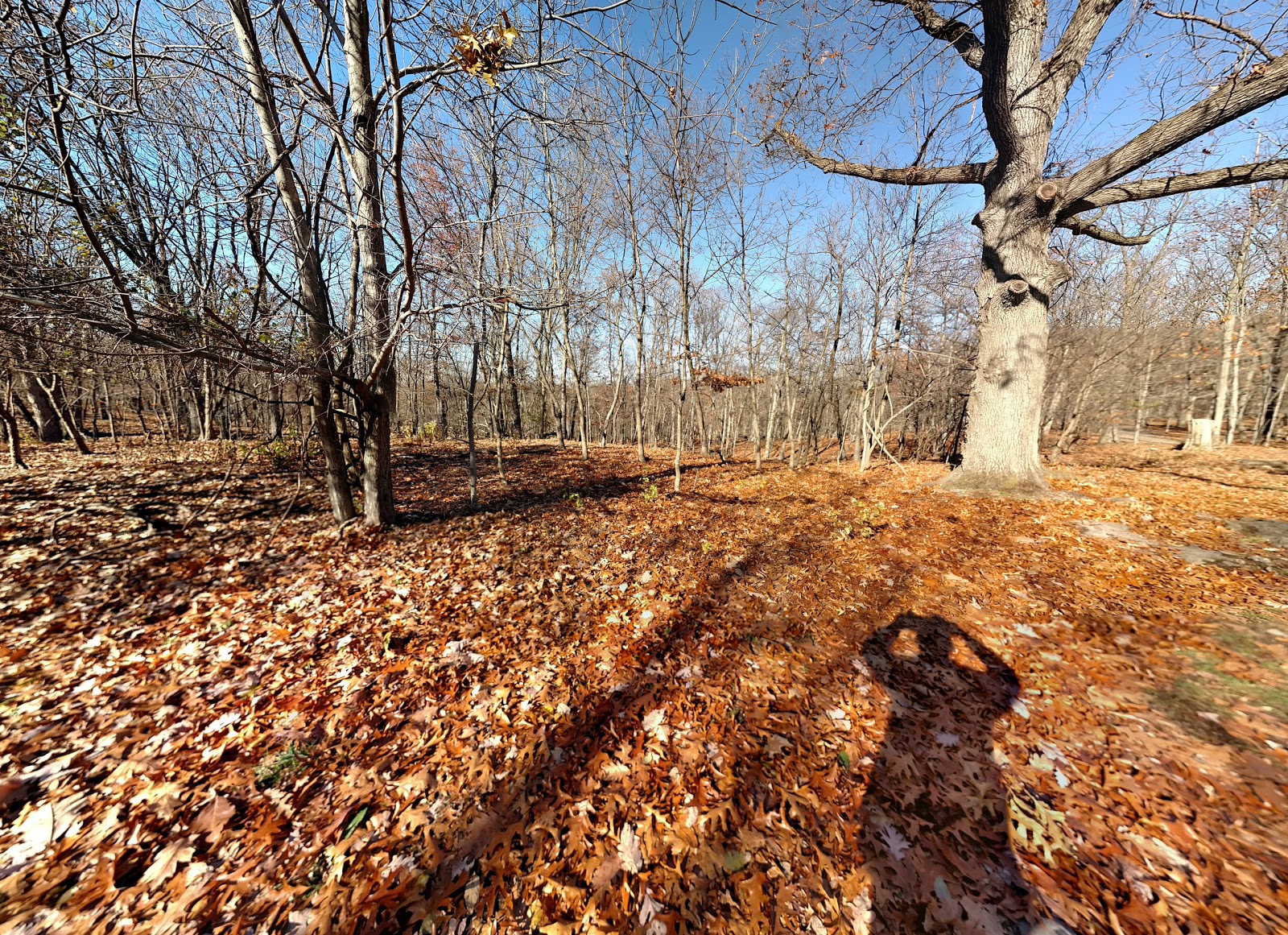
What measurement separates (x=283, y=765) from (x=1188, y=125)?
11345 mm

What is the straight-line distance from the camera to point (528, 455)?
1323 cm

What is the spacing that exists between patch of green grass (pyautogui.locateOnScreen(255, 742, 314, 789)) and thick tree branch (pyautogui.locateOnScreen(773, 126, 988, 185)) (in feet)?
34.5

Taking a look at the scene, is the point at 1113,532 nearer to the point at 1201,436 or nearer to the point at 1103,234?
the point at 1103,234

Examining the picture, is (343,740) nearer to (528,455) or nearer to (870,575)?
(870,575)

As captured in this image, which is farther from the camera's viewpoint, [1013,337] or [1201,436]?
[1201,436]

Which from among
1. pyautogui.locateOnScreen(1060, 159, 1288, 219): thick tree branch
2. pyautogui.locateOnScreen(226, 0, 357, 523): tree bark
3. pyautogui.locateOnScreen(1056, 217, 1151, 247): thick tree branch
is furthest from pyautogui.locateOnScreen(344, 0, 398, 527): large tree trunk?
pyautogui.locateOnScreen(1056, 217, 1151, 247): thick tree branch

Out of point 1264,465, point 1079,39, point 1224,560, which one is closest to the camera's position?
point 1224,560

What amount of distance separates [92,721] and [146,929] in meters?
1.83

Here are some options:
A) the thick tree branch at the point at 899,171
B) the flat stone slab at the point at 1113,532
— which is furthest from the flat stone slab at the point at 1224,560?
the thick tree branch at the point at 899,171

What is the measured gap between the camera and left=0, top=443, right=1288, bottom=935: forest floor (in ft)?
6.22

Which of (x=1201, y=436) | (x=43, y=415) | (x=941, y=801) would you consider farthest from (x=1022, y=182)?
(x=43, y=415)

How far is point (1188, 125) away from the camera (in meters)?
5.22

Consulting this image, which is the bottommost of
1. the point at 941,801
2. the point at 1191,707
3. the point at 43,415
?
the point at 941,801

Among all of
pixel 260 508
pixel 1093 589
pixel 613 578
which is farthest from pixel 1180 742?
pixel 260 508
